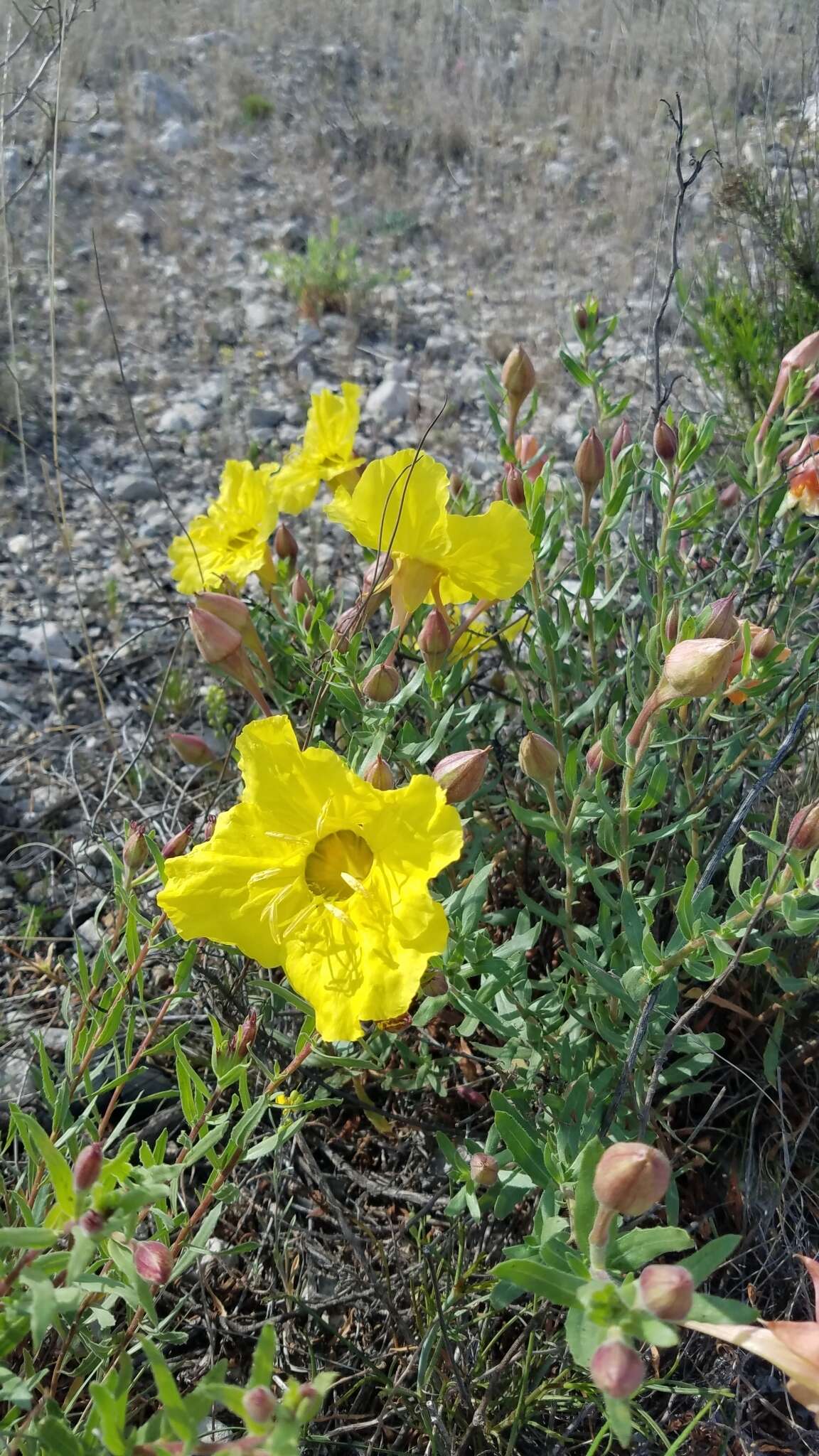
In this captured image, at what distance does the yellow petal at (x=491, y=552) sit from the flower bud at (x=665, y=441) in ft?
1.26

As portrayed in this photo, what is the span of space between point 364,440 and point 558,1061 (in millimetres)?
3068

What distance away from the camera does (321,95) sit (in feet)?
27.0

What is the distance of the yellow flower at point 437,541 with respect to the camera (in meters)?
1.64

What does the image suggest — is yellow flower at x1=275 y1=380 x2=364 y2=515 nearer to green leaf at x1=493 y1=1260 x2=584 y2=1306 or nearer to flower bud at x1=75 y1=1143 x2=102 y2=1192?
flower bud at x1=75 y1=1143 x2=102 y2=1192

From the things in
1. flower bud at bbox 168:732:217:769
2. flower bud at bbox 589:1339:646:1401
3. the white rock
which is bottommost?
the white rock

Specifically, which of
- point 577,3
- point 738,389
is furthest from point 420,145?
point 738,389

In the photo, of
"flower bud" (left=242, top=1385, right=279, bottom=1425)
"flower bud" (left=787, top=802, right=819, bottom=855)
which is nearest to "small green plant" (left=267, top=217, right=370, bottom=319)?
"flower bud" (left=787, top=802, right=819, bottom=855)

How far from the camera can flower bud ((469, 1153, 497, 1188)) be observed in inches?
57.7

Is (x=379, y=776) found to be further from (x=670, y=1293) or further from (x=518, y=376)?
(x=518, y=376)

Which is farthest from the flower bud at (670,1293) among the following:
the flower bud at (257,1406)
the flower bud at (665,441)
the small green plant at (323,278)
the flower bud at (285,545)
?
the small green plant at (323,278)

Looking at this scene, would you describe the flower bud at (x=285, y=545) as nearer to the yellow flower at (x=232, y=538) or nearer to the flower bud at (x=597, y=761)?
the yellow flower at (x=232, y=538)

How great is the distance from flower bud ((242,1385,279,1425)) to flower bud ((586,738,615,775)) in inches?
40.1

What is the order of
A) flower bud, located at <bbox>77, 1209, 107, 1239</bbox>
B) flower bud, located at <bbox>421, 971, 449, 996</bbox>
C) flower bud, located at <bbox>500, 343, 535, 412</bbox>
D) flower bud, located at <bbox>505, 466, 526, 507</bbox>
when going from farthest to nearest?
flower bud, located at <bbox>500, 343, 535, 412</bbox>, flower bud, located at <bbox>505, 466, 526, 507</bbox>, flower bud, located at <bbox>421, 971, 449, 996</bbox>, flower bud, located at <bbox>77, 1209, 107, 1239</bbox>

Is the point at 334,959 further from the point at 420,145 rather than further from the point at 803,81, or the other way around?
the point at 420,145
